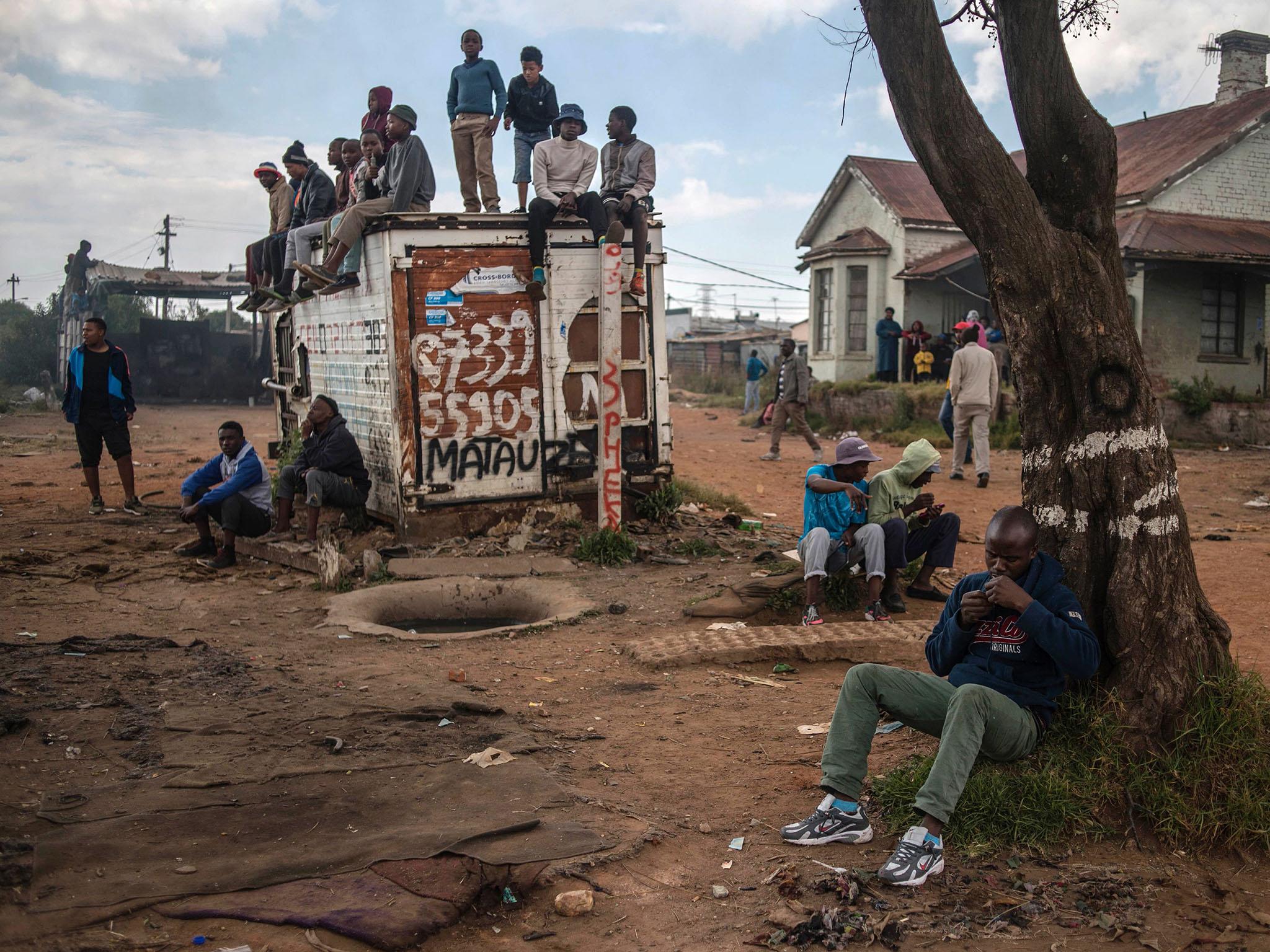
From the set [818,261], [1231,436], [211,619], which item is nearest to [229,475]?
[211,619]

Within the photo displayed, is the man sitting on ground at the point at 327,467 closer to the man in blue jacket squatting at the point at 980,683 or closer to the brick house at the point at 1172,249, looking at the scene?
the man in blue jacket squatting at the point at 980,683

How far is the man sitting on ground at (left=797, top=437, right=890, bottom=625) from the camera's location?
6535 millimetres

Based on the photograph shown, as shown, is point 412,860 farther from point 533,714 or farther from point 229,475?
point 229,475

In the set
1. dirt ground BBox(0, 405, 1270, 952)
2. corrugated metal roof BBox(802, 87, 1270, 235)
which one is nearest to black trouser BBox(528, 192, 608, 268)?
dirt ground BBox(0, 405, 1270, 952)

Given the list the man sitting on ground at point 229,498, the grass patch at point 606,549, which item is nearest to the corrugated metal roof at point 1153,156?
the grass patch at point 606,549

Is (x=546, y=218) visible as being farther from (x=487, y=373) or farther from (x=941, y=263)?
(x=941, y=263)

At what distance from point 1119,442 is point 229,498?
7.14 m

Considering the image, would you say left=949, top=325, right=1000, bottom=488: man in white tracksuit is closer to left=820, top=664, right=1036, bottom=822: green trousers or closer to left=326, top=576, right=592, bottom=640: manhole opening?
left=326, top=576, right=592, bottom=640: manhole opening

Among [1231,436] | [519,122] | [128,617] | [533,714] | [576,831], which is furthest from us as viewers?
[1231,436]

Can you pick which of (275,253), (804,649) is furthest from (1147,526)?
(275,253)

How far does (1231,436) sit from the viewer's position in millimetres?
16500

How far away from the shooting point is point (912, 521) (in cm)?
706

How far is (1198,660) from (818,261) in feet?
73.3

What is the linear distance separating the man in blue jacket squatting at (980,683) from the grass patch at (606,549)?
5.12 meters
